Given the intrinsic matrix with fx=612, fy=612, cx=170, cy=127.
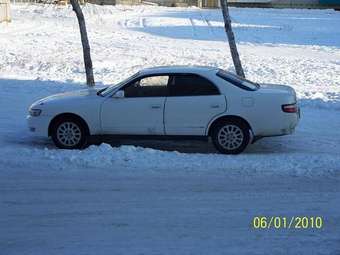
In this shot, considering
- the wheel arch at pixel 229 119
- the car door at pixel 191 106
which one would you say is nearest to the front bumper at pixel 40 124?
the car door at pixel 191 106

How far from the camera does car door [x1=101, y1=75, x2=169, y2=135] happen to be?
979 cm

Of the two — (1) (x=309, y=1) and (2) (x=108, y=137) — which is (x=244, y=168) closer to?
(2) (x=108, y=137)

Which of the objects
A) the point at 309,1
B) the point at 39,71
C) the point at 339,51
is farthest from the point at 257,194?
the point at 309,1

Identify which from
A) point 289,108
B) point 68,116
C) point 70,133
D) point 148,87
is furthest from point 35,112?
point 289,108

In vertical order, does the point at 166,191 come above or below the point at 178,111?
below

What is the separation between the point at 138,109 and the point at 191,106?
856mm

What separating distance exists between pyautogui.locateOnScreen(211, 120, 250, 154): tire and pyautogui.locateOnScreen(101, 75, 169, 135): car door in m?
0.89

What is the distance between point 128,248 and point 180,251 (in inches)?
19.1

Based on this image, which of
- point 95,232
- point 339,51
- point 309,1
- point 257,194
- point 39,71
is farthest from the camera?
point 309,1

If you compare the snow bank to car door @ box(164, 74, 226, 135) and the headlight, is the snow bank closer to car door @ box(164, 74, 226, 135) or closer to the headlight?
car door @ box(164, 74, 226, 135)

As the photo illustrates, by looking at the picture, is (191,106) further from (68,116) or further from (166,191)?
(166,191)

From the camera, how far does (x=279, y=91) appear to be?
32.2 feet

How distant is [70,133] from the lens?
1009 cm

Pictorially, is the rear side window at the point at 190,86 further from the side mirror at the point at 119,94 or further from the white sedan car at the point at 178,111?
the side mirror at the point at 119,94
